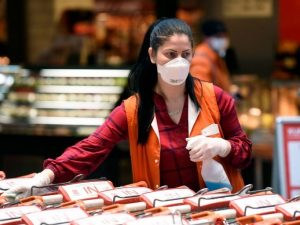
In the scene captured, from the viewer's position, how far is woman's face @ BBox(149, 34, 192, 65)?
14.1 ft

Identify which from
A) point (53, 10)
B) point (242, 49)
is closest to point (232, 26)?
point (242, 49)

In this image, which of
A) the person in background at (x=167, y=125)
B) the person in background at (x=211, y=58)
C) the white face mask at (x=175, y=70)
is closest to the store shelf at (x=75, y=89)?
the person in background at (x=211, y=58)

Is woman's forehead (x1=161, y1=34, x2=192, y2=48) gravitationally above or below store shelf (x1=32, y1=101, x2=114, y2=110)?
above

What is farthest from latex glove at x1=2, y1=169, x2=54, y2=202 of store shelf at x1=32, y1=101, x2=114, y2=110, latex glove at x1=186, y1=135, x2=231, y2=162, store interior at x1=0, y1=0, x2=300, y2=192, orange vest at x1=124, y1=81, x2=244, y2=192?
store shelf at x1=32, y1=101, x2=114, y2=110

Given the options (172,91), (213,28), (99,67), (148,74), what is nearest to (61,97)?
(99,67)

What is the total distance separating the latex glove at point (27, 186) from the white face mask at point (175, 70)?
0.69 m

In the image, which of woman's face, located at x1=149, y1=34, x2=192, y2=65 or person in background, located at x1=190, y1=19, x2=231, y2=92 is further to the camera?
person in background, located at x1=190, y1=19, x2=231, y2=92

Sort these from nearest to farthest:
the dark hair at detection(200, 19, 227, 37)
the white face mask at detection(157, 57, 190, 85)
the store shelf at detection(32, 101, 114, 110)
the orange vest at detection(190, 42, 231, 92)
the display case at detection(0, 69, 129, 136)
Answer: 1. the white face mask at detection(157, 57, 190, 85)
2. the orange vest at detection(190, 42, 231, 92)
3. the dark hair at detection(200, 19, 227, 37)
4. the display case at detection(0, 69, 129, 136)
5. the store shelf at detection(32, 101, 114, 110)

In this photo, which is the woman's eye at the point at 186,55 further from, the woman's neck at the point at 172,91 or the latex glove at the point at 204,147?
the latex glove at the point at 204,147

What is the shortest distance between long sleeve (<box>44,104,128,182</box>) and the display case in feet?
16.7

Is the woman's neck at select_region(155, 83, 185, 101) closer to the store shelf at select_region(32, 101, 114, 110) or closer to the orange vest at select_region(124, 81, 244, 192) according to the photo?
the orange vest at select_region(124, 81, 244, 192)

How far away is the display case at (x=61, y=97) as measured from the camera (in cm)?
976

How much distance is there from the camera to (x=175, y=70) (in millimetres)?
4293

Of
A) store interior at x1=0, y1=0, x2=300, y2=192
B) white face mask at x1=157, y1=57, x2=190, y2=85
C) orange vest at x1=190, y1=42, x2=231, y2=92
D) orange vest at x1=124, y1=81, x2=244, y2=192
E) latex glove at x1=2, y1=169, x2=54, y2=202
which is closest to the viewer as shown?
latex glove at x1=2, y1=169, x2=54, y2=202
